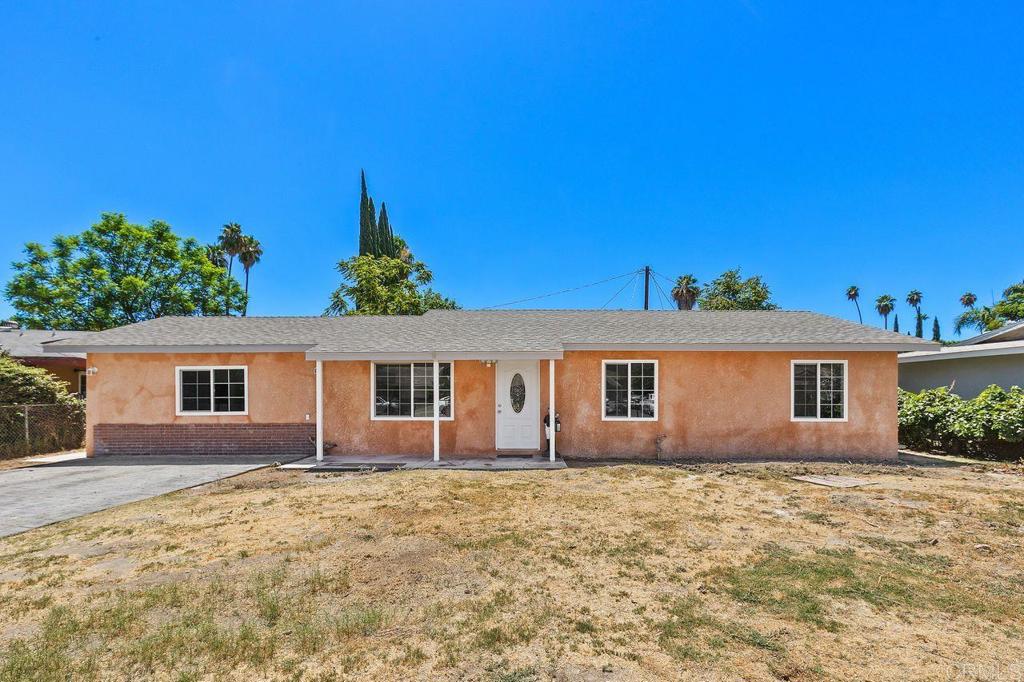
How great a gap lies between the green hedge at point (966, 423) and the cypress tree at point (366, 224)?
3546cm

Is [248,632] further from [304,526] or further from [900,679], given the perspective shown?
[900,679]

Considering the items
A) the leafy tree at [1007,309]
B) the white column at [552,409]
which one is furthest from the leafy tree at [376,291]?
the leafy tree at [1007,309]

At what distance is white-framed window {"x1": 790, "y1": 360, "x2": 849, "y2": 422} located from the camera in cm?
1115

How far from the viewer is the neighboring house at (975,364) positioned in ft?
42.6

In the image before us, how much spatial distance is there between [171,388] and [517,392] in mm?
8920

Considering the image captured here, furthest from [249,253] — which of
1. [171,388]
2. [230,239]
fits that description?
[171,388]

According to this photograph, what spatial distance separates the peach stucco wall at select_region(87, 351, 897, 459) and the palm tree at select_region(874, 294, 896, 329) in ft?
255

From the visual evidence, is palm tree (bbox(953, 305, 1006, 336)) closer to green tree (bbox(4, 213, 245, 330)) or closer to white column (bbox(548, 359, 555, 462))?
white column (bbox(548, 359, 555, 462))

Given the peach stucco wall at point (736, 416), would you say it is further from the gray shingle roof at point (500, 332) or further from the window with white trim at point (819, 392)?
the gray shingle roof at point (500, 332)

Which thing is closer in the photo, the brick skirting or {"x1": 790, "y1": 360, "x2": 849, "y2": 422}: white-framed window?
{"x1": 790, "y1": 360, "x2": 849, "y2": 422}: white-framed window

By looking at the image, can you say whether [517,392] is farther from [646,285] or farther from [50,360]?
[50,360]

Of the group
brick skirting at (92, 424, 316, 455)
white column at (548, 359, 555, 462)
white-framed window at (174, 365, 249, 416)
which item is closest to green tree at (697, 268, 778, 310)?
white column at (548, 359, 555, 462)

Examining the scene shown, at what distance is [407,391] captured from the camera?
1138 cm

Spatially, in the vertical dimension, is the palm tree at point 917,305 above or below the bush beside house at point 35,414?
above
